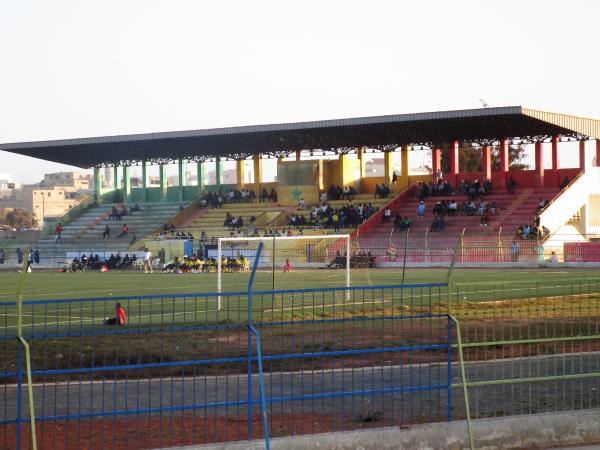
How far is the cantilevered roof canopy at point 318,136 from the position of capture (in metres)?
64.4

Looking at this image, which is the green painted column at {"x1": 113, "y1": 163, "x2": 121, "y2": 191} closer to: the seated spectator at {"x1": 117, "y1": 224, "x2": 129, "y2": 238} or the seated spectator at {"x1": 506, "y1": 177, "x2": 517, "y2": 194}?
the seated spectator at {"x1": 117, "y1": 224, "x2": 129, "y2": 238}

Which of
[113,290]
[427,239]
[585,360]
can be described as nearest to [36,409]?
[585,360]

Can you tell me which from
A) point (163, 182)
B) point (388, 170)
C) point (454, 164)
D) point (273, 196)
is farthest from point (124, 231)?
point (454, 164)

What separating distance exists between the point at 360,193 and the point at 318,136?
19.0 feet

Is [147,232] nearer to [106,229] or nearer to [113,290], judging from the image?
[106,229]

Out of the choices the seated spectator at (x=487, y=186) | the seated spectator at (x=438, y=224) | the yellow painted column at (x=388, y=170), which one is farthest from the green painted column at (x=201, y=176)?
the seated spectator at (x=438, y=224)

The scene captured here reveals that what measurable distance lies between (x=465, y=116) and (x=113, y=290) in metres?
29.7

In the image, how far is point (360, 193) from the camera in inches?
3007

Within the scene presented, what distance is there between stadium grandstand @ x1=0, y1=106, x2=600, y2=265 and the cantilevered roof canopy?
9cm

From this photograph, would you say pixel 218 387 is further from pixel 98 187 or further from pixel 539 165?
pixel 98 187

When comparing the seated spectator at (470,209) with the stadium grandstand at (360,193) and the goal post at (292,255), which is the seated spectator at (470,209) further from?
the goal post at (292,255)

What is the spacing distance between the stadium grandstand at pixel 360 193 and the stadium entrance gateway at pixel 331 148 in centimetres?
9

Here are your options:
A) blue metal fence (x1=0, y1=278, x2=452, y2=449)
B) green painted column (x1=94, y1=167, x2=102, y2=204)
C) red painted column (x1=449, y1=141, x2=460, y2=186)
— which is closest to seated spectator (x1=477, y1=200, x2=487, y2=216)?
red painted column (x1=449, y1=141, x2=460, y2=186)

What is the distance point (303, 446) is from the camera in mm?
11430
